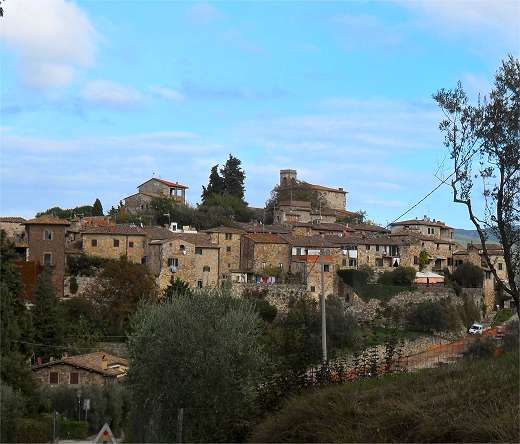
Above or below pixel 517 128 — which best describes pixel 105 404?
below

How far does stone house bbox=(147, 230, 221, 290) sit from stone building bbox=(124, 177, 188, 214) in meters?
22.2

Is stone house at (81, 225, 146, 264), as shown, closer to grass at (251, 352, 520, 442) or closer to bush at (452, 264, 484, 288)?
bush at (452, 264, 484, 288)

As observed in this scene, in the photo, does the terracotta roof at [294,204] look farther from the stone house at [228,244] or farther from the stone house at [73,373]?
the stone house at [73,373]

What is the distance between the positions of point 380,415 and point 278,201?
94019 millimetres

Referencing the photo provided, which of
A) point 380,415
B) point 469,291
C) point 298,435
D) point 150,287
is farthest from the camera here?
point 469,291

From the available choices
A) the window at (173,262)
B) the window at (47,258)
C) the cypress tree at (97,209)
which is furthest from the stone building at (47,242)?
the cypress tree at (97,209)

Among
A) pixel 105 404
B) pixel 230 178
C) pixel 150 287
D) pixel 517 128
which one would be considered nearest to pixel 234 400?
pixel 517 128

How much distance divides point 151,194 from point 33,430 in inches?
2836

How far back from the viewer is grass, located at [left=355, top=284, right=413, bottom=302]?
72.9 m

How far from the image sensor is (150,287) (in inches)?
2325

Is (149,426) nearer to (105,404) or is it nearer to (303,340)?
(303,340)

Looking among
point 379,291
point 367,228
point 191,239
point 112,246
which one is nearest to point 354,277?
point 379,291

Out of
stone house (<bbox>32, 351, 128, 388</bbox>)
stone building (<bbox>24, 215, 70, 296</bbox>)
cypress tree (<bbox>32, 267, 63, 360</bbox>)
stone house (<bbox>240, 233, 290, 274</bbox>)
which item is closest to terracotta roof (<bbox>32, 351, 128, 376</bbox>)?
stone house (<bbox>32, 351, 128, 388</bbox>)

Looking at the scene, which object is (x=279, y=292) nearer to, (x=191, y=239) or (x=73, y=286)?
(x=191, y=239)
